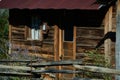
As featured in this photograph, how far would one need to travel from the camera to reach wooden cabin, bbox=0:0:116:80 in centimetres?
1620

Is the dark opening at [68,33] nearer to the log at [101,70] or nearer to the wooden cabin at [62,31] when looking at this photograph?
the wooden cabin at [62,31]

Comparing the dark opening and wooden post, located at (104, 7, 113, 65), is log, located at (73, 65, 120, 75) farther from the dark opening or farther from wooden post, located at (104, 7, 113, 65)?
the dark opening

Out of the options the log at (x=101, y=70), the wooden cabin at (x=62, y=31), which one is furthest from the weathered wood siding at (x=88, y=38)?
the log at (x=101, y=70)

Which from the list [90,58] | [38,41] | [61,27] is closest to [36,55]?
[38,41]

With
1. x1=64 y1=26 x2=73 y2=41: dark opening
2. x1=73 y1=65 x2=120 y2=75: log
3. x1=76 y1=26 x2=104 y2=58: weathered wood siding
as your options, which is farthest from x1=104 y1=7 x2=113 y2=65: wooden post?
x1=73 y1=65 x2=120 y2=75: log

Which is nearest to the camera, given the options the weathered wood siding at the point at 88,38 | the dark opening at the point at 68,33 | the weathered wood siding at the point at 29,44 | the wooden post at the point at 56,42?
the weathered wood siding at the point at 88,38

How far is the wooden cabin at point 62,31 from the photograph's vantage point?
1620cm

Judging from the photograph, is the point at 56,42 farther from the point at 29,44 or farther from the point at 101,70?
the point at 101,70

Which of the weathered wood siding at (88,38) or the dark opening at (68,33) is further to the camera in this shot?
the dark opening at (68,33)

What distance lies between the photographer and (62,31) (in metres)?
17.6

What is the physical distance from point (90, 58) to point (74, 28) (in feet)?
4.83

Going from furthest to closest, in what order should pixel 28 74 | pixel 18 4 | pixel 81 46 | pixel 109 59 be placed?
pixel 18 4 < pixel 81 46 < pixel 109 59 < pixel 28 74

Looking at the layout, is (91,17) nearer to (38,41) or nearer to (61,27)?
(61,27)

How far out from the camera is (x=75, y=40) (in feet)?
55.6
